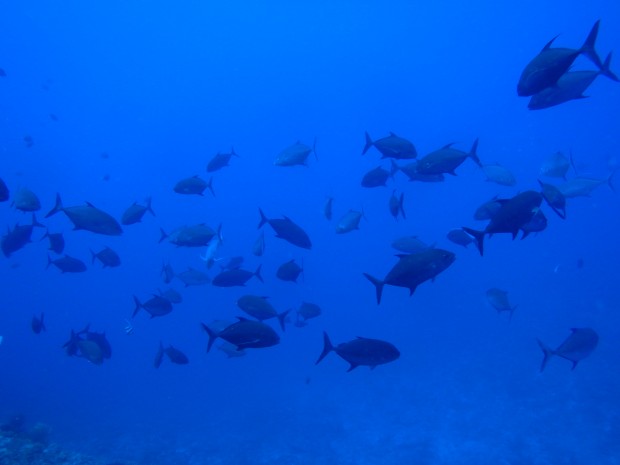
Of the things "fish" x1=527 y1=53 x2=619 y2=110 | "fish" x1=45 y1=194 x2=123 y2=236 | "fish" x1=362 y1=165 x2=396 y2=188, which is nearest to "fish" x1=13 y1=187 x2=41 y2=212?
"fish" x1=45 y1=194 x2=123 y2=236

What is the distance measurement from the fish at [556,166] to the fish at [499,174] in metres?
0.81

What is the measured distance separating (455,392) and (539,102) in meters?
18.4

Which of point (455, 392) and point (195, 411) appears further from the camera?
point (195, 411)

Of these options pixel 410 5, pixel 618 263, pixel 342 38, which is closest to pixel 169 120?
pixel 342 38

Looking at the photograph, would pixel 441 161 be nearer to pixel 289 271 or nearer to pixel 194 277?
pixel 289 271

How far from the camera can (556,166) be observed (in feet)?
29.0

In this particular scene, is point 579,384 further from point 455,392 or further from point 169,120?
point 169,120

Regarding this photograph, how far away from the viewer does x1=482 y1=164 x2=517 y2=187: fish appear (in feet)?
28.6

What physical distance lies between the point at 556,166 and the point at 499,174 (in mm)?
1254

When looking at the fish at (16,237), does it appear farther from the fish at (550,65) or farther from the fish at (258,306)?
the fish at (550,65)

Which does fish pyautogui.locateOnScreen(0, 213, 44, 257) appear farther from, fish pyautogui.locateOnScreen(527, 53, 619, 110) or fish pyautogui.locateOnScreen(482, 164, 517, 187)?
fish pyautogui.locateOnScreen(482, 164, 517, 187)

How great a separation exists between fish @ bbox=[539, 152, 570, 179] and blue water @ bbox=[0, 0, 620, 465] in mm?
10008

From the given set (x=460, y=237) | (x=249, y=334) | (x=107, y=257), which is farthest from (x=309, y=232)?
(x=249, y=334)

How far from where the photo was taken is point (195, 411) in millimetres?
25078
